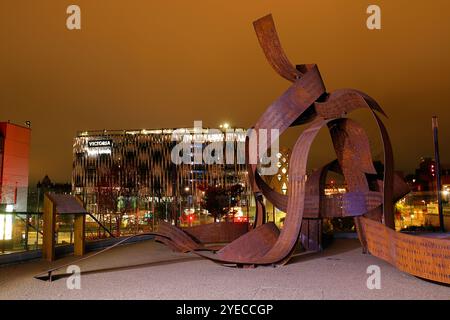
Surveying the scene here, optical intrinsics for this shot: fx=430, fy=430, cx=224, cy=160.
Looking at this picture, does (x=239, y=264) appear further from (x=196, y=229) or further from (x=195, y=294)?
(x=196, y=229)

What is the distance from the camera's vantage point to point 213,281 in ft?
26.8

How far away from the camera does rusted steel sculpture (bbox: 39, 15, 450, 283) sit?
31.4 feet

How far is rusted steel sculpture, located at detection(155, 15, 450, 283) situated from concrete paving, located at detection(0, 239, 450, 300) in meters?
0.49

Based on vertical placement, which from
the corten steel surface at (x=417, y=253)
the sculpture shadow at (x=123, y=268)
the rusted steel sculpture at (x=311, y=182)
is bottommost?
the sculpture shadow at (x=123, y=268)

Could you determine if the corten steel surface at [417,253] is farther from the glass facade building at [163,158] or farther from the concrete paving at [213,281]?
the glass facade building at [163,158]

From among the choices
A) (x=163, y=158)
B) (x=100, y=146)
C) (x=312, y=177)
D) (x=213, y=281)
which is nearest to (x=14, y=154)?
(x=312, y=177)

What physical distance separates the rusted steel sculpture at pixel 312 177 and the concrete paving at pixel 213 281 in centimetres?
49

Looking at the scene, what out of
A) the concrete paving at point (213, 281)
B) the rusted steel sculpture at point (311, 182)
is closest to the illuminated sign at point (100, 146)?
the rusted steel sculpture at point (311, 182)

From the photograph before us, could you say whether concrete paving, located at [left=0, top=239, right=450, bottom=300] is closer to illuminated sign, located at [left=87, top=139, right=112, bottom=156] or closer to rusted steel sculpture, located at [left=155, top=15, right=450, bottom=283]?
rusted steel sculpture, located at [left=155, top=15, right=450, bottom=283]

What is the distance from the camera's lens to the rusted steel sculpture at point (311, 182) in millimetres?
Answer: 9570

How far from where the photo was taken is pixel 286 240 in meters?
9.88

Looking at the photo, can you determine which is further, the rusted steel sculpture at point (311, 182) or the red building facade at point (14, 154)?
Answer: the red building facade at point (14, 154)

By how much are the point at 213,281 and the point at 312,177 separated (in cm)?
507

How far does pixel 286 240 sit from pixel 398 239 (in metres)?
2.66
